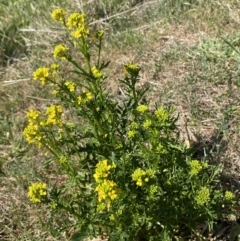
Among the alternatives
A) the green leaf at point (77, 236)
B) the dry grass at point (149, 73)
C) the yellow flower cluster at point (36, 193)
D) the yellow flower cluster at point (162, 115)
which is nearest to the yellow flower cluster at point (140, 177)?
the yellow flower cluster at point (162, 115)

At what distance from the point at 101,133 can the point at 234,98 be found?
1.18 m

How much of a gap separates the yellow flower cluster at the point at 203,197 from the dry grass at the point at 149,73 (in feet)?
2.10

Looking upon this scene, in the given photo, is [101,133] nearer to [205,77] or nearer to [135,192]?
[135,192]

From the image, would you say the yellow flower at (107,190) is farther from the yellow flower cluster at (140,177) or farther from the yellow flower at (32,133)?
the yellow flower at (32,133)

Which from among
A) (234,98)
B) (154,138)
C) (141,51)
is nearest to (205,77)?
(234,98)

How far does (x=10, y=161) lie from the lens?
3029 millimetres

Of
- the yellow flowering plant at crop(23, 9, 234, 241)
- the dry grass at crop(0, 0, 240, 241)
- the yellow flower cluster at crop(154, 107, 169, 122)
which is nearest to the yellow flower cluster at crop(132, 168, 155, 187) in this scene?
the yellow flowering plant at crop(23, 9, 234, 241)

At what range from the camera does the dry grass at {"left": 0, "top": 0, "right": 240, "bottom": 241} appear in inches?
106

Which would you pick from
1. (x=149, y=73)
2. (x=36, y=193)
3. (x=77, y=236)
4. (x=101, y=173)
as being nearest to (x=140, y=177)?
(x=101, y=173)

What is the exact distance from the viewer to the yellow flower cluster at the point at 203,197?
1.89 m

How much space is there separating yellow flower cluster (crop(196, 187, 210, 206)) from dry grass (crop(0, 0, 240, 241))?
2.10 ft

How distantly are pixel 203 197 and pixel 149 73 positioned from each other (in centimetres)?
159

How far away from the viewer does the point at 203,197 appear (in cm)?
189

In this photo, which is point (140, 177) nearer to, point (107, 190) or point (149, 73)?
point (107, 190)
